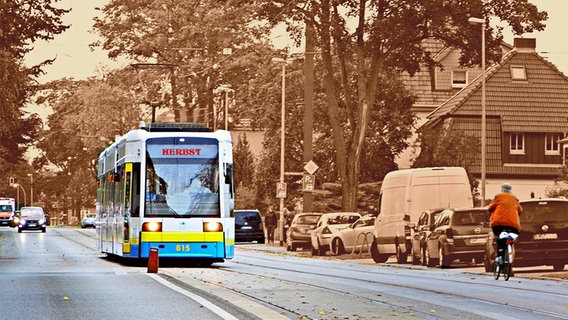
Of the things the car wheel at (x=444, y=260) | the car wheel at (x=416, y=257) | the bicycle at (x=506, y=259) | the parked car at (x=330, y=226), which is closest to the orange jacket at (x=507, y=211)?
the bicycle at (x=506, y=259)

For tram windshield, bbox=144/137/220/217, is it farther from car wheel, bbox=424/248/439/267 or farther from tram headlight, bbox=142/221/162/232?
car wheel, bbox=424/248/439/267

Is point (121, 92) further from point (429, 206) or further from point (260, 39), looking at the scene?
point (429, 206)

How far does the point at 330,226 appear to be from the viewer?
46375 mm

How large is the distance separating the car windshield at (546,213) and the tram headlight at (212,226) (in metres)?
6.70

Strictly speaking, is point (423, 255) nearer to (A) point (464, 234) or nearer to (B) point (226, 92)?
(A) point (464, 234)

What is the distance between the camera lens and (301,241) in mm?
52625

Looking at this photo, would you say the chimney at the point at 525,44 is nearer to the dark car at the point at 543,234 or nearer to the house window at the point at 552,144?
the house window at the point at 552,144

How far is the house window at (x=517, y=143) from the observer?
266ft

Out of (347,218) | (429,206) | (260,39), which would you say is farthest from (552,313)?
(260,39)

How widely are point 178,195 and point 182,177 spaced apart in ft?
1.38

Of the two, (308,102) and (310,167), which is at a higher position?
(308,102)

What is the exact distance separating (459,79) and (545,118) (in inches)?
484

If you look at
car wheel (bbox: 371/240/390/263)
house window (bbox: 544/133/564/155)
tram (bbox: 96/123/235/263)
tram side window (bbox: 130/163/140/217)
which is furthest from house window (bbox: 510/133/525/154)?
tram side window (bbox: 130/163/140/217)

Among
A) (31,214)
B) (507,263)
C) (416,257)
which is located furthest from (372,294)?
(31,214)
